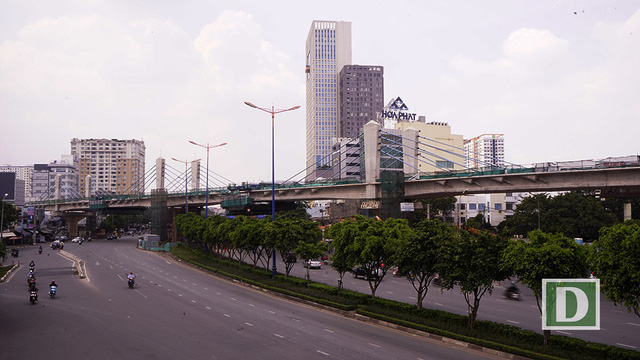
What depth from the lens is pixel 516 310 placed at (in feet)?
104

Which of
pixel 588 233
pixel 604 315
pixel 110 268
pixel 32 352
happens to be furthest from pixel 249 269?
pixel 588 233

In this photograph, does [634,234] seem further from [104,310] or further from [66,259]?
[66,259]

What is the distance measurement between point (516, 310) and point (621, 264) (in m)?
15.2

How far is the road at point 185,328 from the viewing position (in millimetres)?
20141

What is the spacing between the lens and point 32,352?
20.2 meters

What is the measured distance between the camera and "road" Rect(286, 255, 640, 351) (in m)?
24.2

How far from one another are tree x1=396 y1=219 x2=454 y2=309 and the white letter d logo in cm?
646

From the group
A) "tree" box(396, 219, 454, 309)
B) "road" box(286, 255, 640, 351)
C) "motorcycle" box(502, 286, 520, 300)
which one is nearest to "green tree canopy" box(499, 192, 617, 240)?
"road" box(286, 255, 640, 351)

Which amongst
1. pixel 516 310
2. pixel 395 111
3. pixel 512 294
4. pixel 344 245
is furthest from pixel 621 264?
pixel 395 111

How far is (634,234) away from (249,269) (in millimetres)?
37722

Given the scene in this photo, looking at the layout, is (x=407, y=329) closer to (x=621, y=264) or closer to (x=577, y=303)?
(x=577, y=303)

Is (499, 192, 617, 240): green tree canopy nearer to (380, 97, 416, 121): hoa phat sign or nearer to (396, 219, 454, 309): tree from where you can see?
(396, 219, 454, 309): tree

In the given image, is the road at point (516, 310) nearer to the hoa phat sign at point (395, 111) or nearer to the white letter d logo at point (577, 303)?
the white letter d logo at point (577, 303)

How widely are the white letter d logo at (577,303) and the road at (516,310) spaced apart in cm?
94
